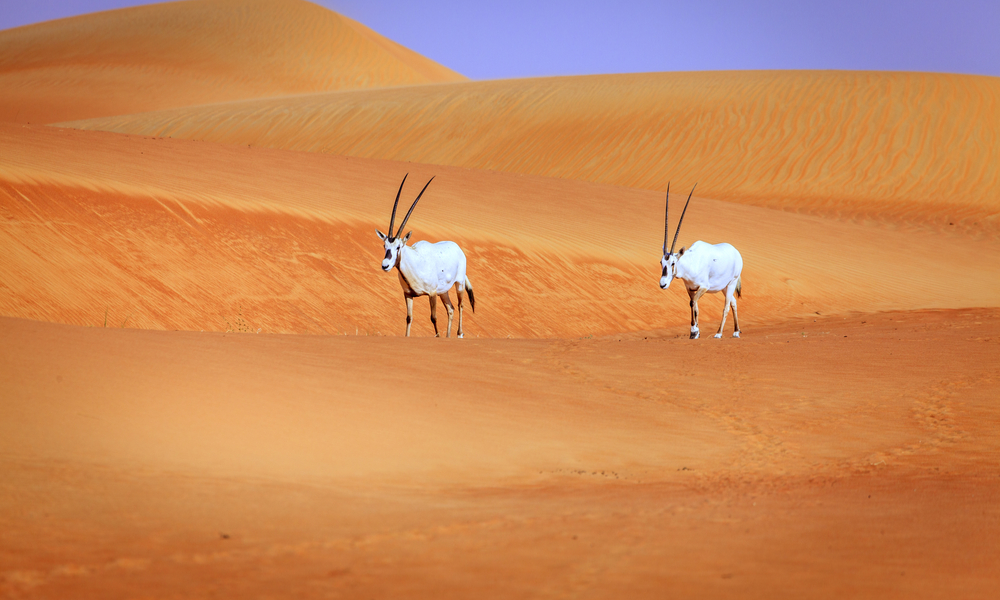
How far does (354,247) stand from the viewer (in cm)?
1778

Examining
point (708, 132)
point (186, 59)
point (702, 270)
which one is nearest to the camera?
point (702, 270)

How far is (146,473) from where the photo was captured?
5570 mm

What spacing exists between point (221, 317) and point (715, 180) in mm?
26513

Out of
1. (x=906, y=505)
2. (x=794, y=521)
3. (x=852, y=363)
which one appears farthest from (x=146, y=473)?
(x=852, y=363)

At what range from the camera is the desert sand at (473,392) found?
4.28 m

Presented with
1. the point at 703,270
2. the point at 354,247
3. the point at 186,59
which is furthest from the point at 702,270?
the point at 186,59

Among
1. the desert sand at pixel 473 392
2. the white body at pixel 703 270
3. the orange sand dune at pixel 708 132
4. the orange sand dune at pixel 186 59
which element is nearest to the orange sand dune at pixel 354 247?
the desert sand at pixel 473 392

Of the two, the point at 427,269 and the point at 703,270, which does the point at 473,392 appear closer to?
the point at 427,269

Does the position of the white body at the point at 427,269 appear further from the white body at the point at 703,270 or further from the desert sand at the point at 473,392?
the white body at the point at 703,270

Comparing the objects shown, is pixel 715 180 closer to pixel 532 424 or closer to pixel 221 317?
pixel 221 317

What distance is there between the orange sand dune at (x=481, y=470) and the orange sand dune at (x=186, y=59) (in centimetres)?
6073

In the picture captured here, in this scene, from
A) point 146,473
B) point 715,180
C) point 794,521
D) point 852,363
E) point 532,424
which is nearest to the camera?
point 794,521

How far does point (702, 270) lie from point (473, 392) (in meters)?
6.86

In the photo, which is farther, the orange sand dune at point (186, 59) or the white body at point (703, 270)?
the orange sand dune at point (186, 59)
